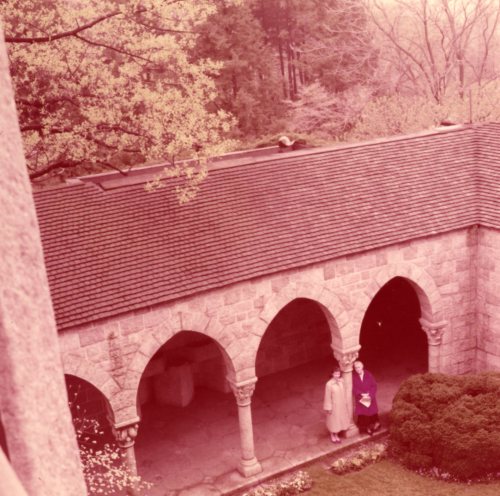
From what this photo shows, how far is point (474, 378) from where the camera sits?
12.4 meters

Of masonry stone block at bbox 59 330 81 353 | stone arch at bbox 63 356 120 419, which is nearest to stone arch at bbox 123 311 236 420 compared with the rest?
stone arch at bbox 63 356 120 419

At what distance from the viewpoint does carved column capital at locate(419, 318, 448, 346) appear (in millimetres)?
13711

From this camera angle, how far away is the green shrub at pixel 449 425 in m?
11.4

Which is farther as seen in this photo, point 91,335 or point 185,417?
point 185,417

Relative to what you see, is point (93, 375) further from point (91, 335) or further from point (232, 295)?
point (232, 295)

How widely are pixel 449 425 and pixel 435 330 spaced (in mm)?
2514

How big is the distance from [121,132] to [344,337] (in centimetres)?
569

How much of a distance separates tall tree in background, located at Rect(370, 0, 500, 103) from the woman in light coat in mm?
19759

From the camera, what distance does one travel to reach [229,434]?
1392 cm

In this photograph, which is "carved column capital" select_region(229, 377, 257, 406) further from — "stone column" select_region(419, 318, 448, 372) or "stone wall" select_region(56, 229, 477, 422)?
"stone column" select_region(419, 318, 448, 372)

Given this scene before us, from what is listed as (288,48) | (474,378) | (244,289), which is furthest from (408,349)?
(288,48)

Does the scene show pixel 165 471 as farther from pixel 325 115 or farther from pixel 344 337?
pixel 325 115

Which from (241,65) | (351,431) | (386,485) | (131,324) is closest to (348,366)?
(351,431)

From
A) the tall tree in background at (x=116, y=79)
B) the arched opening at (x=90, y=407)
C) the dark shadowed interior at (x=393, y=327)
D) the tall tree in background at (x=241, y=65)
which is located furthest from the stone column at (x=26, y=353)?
the tall tree in background at (x=241, y=65)
